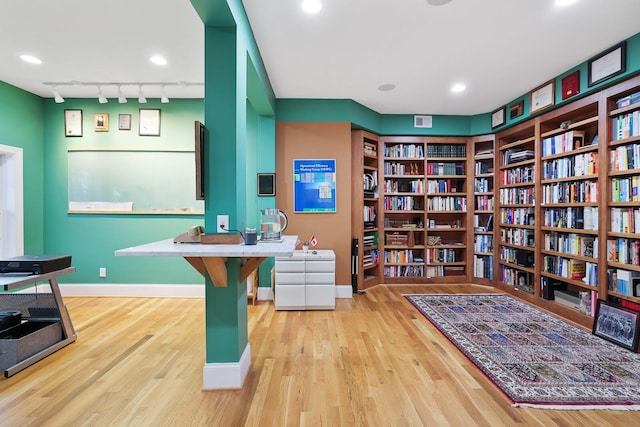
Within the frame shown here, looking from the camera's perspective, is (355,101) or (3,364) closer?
(3,364)

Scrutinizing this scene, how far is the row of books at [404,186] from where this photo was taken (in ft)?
15.6

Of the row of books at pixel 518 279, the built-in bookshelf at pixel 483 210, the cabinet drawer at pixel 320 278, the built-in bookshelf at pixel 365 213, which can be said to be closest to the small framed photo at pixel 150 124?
the built-in bookshelf at pixel 365 213

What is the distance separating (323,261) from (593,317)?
283 centimetres

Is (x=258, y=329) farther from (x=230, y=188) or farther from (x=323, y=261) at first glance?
(x=230, y=188)

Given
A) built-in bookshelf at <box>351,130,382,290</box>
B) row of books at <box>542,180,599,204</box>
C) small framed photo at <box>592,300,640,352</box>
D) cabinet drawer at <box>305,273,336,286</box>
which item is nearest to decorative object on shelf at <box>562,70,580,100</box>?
row of books at <box>542,180,599,204</box>

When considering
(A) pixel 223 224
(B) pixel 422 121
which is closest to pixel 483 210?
(B) pixel 422 121

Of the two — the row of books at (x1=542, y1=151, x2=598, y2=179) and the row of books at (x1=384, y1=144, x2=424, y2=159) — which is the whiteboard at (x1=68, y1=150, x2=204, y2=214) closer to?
the row of books at (x1=384, y1=144, x2=424, y2=159)

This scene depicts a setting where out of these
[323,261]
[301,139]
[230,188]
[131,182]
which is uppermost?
[301,139]

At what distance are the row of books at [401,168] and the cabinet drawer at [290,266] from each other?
223 cm

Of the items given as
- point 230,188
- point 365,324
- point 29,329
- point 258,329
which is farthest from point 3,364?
point 365,324

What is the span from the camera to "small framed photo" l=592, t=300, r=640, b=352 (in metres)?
→ 2.45

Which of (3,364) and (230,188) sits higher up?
(230,188)

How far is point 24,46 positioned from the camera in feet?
8.93

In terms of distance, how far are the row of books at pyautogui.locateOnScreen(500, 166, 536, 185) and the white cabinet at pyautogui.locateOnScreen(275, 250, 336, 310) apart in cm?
292
